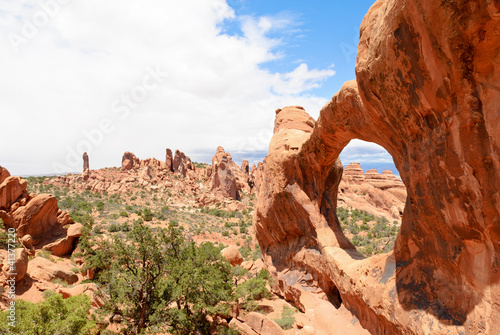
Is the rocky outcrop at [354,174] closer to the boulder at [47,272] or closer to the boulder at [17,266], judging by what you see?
the boulder at [47,272]

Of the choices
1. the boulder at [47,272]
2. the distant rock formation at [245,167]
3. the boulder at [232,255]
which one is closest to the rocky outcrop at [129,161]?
the distant rock formation at [245,167]

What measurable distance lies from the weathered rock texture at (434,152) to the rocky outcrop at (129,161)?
74.1 m

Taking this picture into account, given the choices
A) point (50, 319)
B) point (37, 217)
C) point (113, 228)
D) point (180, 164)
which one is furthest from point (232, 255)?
point (180, 164)

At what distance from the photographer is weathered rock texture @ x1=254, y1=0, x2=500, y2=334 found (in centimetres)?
454

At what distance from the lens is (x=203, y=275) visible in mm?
10336

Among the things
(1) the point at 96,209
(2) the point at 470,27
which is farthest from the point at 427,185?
(1) the point at 96,209

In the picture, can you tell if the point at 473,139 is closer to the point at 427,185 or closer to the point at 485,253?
the point at 427,185

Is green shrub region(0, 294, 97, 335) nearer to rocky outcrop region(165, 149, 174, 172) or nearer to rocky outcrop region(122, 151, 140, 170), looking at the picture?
rocky outcrop region(165, 149, 174, 172)

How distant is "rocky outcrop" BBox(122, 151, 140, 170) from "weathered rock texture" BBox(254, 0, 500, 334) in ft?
243

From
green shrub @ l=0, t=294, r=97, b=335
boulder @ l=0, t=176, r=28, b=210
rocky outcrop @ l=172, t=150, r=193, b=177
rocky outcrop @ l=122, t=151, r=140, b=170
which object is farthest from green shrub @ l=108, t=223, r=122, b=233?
rocky outcrop @ l=122, t=151, r=140, b=170

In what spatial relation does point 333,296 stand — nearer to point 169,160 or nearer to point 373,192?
point 373,192

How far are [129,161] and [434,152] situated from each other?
7866 cm

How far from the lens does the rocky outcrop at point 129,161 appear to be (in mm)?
74062

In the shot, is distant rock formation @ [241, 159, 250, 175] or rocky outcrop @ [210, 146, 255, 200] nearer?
rocky outcrop @ [210, 146, 255, 200]
